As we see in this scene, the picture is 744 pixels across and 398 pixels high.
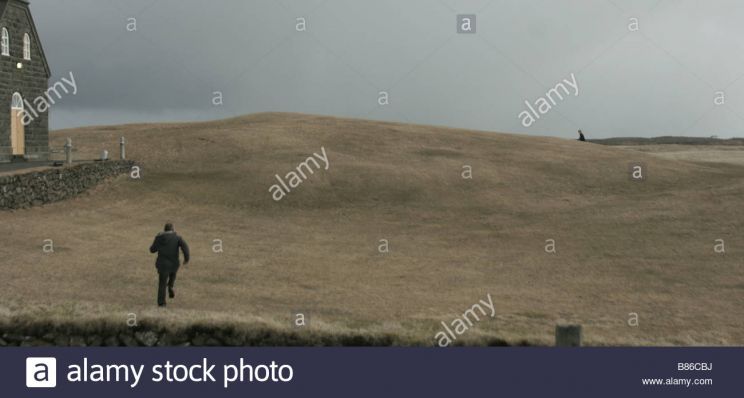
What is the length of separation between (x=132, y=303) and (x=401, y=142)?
36.2 m

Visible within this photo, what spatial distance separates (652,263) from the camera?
29.0 metres

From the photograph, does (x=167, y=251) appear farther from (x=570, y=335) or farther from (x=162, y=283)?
(x=570, y=335)

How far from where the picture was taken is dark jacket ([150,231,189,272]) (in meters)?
19.8

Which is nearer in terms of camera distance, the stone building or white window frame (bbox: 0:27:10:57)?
white window frame (bbox: 0:27:10:57)

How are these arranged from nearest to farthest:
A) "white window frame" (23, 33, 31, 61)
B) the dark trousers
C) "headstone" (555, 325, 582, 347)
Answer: "headstone" (555, 325, 582, 347) → the dark trousers → "white window frame" (23, 33, 31, 61)

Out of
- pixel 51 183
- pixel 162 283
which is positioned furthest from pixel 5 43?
pixel 162 283

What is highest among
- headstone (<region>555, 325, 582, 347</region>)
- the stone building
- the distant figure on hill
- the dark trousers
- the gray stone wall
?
the stone building

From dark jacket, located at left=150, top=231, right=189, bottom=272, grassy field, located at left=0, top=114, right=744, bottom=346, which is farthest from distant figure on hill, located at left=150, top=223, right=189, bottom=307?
grassy field, located at left=0, top=114, right=744, bottom=346

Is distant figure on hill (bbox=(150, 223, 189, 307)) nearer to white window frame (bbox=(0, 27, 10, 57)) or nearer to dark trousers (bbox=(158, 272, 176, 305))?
dark trousers (bbox=(158, 272, 176, 305))

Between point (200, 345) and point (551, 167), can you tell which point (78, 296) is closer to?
point (200, 345)

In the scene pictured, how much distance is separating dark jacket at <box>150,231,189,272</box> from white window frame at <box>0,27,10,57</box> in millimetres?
29219

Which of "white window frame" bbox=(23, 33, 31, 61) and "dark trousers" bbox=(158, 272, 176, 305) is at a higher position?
"white window frame" bbox=(23, 33, 31, 61)

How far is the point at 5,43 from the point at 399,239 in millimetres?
26685

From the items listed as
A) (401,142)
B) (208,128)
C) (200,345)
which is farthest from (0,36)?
(200,345)
